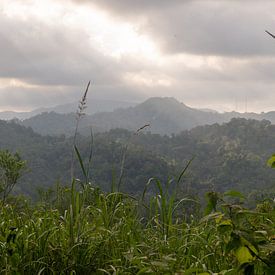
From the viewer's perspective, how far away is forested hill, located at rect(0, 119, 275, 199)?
96125 millimetres

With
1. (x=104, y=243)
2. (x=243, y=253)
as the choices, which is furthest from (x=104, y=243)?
(x=243, y=253)

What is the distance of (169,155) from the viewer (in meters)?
135

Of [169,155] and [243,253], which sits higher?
[243,253]

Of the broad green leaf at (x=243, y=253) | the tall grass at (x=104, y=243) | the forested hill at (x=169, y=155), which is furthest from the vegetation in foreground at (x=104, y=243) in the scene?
the forested hill at (x=169, y=155)

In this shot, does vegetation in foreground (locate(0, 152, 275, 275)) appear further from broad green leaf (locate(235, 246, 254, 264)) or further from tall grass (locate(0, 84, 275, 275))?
broad green leaf (locate(235, 246, 254, 264))

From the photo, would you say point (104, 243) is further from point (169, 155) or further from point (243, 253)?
point (169, 155)

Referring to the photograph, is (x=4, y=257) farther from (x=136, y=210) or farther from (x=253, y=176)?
(x=253, y=176)

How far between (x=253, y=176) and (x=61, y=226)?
339 feet

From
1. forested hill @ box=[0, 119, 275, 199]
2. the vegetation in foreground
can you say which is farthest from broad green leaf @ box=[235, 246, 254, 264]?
forested hill @ box=[0, 119, 275, 199]

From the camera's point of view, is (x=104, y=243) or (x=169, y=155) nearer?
(x=104, y=243)

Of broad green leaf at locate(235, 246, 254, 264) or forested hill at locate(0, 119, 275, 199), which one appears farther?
forested hill at locate(0, 119, 275, 199)

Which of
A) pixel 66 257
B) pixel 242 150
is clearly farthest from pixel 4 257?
pixel 242 150

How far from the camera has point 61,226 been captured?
3494mm

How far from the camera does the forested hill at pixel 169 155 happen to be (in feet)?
315
